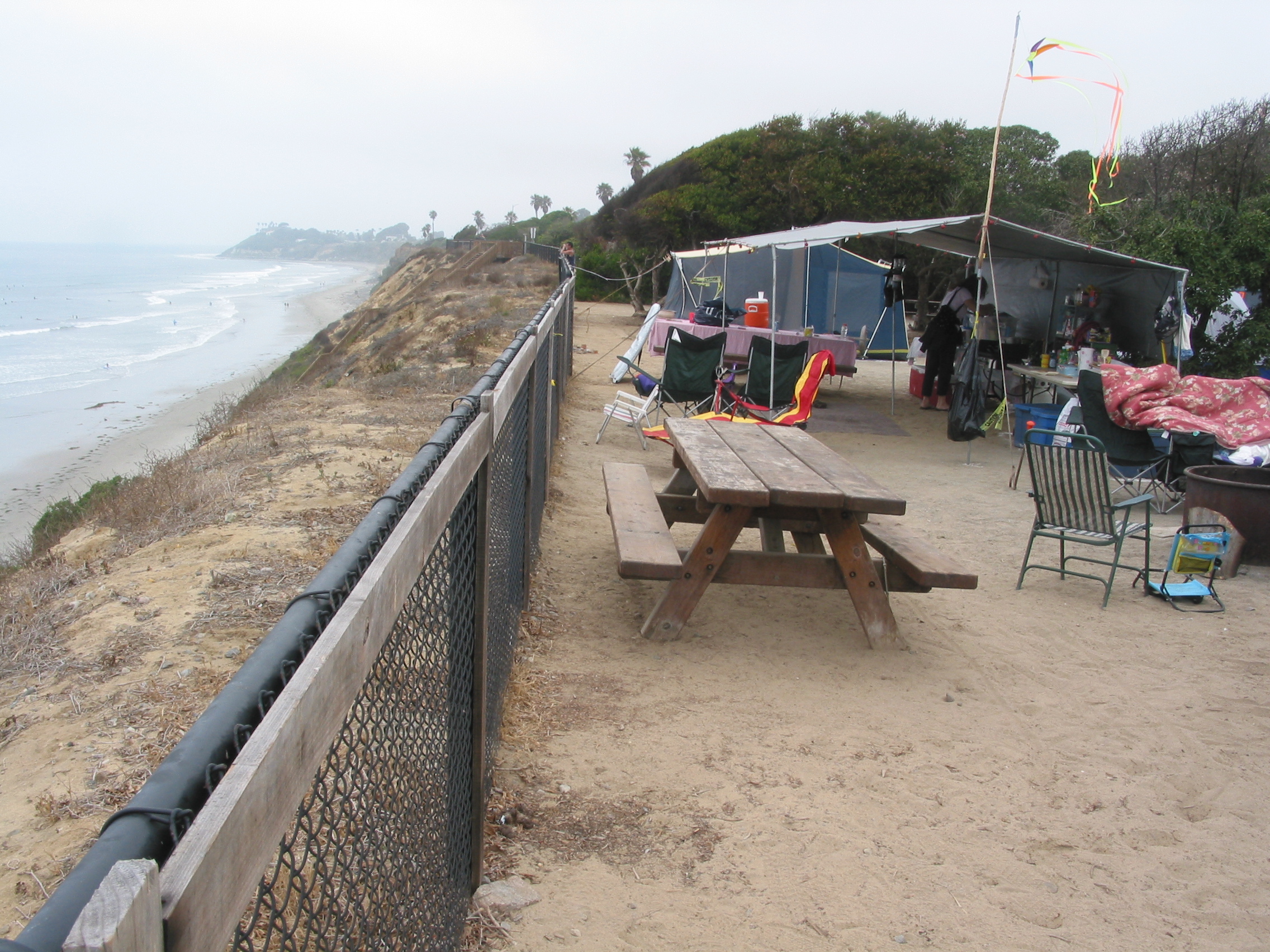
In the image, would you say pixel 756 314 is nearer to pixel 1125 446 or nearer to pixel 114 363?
pixel 1125 446

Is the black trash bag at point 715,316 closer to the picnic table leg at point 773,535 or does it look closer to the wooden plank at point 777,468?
the wooden plank at point 777,468

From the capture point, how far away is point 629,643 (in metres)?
4.68

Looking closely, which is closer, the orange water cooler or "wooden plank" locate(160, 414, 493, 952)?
"wooden plank" locate(160, 414, 493, 952)

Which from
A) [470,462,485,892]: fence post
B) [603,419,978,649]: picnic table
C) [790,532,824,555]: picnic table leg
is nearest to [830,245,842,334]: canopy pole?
[790,532,824,555]: picnic table leg

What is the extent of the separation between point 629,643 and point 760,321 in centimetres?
1068

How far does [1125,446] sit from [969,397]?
86.9 inches

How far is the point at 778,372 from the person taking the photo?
415 inches

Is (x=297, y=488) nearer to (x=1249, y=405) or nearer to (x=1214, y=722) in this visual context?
(x=1214, y=722)

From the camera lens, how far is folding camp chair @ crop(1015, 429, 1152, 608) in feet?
18.8

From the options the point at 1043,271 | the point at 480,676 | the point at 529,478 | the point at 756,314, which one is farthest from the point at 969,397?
the point at 480,676

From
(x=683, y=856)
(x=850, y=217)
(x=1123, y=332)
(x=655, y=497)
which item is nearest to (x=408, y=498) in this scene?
(x=683, y=856)

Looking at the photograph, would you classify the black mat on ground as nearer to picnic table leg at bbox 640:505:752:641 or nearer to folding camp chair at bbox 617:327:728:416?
folding camp chair at bbox 617:327:728:416

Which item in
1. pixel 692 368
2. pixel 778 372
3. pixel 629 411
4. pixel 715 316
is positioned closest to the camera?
pixel 629 411

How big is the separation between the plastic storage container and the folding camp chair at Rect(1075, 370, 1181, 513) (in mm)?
1440
